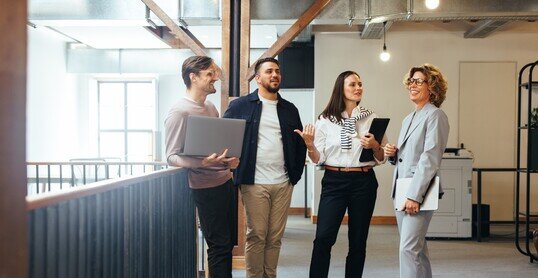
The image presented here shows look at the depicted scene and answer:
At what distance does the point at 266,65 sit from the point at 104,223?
1373 millimetres

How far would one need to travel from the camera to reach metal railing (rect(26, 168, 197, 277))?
1817 millimetres

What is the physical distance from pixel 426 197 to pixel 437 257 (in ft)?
9.45

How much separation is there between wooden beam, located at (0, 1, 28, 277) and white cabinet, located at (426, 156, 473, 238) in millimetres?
5878

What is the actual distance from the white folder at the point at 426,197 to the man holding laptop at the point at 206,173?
2.89 ft

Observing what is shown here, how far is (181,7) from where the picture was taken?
6.25m

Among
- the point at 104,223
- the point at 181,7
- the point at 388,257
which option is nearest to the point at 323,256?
the point at 104,223

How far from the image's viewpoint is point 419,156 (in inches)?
121

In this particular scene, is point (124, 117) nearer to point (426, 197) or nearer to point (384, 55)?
point (384, 55)

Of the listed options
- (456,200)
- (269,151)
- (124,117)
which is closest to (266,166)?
(269,151)

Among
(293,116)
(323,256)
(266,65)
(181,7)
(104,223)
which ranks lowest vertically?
(323,256)

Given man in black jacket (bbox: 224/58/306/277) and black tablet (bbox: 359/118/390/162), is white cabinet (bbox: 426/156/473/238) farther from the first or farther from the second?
man in black jacket (bbox: 224/58/306/277)

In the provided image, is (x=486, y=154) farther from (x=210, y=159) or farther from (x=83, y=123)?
(x=83, y=123)

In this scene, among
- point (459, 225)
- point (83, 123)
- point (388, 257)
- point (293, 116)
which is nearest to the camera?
point (293, 116)

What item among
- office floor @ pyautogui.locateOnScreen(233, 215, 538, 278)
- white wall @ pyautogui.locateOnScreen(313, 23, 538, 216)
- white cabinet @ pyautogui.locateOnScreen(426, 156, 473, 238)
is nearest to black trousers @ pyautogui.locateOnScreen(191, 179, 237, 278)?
office floor @ pyautogui.locateOnScreen(233, 215, 538, 278)
